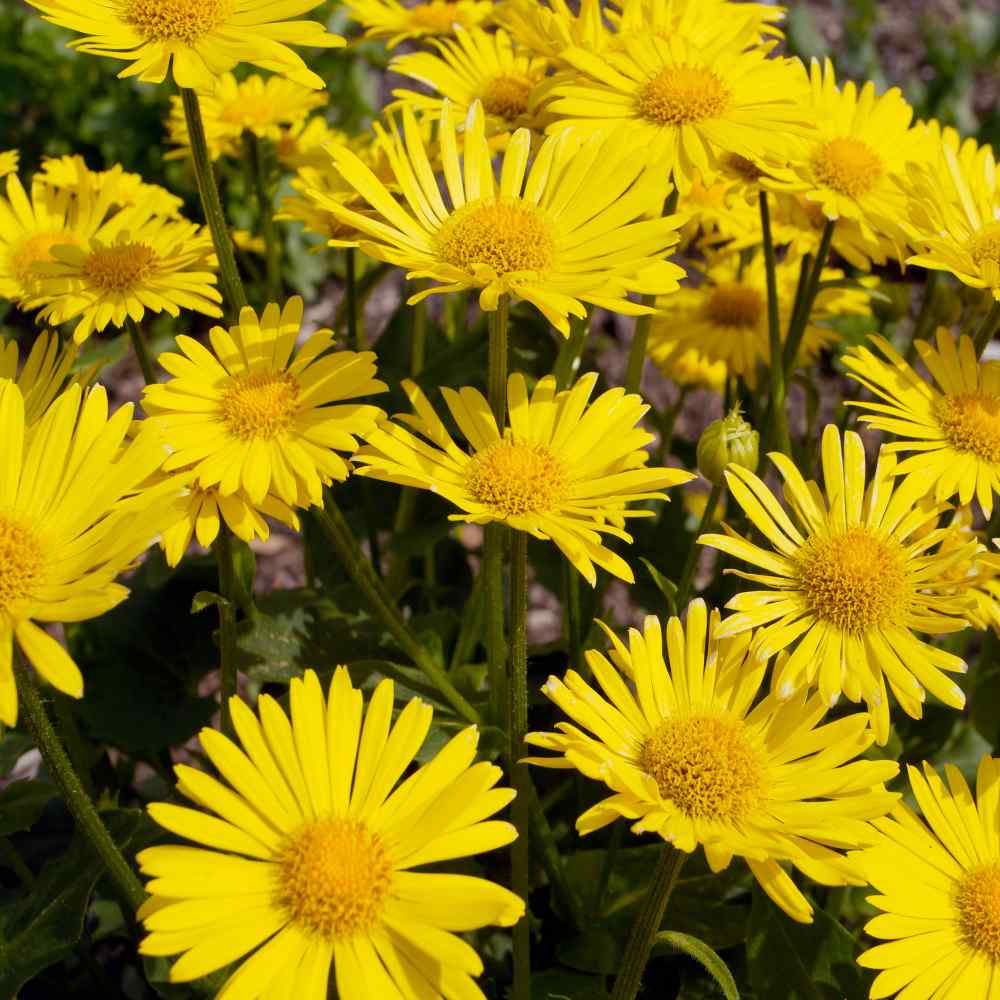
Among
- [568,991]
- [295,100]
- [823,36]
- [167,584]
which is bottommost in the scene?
[568,991]

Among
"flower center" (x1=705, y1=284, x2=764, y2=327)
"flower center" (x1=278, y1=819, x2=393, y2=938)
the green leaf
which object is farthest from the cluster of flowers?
"flower center" (x1=705, y1=284, x2=764, y2=327)

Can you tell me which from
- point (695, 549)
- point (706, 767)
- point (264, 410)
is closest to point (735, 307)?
point (695, 549)

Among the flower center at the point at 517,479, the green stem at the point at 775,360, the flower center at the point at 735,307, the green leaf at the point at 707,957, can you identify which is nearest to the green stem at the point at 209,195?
the flower center at the point at 517,479

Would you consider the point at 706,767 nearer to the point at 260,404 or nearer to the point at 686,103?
the point at 260,404

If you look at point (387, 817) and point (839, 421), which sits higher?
point (839, 421)

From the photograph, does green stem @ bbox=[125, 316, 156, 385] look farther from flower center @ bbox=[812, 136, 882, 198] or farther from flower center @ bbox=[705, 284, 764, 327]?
flower center @ bbox=[705, 284, 764, 327]

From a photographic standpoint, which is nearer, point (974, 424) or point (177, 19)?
point (177, 19)

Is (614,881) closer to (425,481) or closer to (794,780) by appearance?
(794,780)

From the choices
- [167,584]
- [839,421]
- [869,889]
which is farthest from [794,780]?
[167,584]
